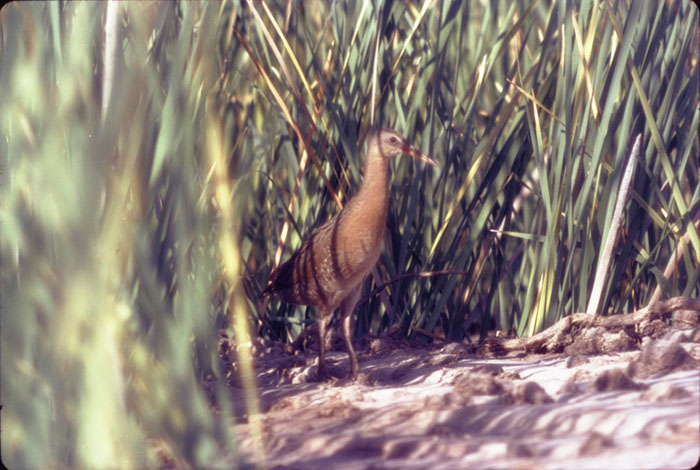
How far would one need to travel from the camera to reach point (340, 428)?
1.66 meters

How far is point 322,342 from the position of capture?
2.44m

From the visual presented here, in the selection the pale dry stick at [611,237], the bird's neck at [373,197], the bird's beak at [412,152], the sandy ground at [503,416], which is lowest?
the sandy ground at [503,416]

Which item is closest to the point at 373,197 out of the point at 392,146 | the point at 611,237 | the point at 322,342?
the point at 392,146

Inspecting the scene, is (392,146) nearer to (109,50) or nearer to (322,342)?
(322,342)

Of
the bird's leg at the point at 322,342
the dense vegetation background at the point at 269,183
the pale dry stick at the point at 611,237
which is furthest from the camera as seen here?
the bird's leg at the point at 322,342

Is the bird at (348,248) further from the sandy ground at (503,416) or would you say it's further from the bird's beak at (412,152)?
the sandy ground at (503,416)

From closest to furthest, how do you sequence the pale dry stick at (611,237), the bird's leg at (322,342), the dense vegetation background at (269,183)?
the dense vegetation background at (269,183) → the pale dry stick at (611,237) → the bird's leg at (322,342)

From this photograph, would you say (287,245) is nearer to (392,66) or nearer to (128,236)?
(392,66)

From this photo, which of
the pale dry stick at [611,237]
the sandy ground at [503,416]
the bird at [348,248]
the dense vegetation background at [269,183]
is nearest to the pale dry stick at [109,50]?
the dense vegetation background at [269,183]

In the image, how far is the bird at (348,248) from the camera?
246cm

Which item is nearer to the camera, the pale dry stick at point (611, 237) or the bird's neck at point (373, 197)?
the pale dry stick at point (611, 237)

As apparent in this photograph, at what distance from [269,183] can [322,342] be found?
2.40 ft

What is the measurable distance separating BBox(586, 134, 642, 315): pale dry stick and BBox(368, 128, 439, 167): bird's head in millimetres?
574

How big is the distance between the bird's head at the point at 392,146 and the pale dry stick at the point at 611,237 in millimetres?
574
